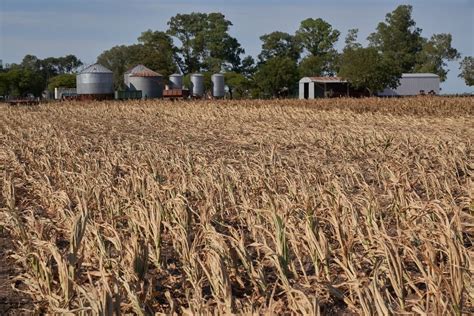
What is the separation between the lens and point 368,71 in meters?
65.4

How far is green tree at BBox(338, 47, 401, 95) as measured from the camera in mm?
65438

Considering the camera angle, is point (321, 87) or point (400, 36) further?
point (400, 36)

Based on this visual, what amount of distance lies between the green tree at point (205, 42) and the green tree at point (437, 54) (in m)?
27.9

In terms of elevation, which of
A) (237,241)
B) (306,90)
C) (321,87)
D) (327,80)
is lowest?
(237,241)

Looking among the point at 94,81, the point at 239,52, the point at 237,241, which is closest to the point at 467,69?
the point at 239,52

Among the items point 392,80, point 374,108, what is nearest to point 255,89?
point 392,80

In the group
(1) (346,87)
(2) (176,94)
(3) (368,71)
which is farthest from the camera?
(1) (346,87)

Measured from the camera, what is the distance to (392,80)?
6850 cm

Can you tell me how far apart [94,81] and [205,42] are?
158ft

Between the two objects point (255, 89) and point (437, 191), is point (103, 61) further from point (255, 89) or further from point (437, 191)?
point (437, 191)

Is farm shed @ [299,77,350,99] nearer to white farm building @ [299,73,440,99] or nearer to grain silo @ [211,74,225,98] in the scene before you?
white farm building @ [299,73,440,99]

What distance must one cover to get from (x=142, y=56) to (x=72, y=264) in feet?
288

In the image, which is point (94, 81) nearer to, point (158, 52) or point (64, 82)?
point (158, 52)

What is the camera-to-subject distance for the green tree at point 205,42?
10450 cm
